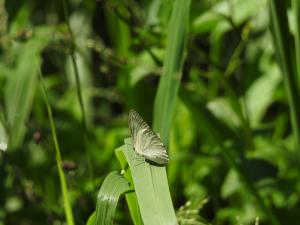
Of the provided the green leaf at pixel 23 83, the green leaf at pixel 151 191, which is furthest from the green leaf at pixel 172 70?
the green leaf at pixel 23 83

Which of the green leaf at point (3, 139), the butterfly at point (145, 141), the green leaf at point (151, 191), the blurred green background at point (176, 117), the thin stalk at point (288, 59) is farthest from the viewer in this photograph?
the blurred green background at point (176, 117)

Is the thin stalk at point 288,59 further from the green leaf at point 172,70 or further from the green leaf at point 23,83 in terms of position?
the green leaf at point 23,83

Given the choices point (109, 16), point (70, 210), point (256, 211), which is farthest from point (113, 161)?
point (70, 210)

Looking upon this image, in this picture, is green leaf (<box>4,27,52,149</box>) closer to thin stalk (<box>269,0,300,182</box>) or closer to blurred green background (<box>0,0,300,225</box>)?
blurred green background (<box>0,0,300,225</box>)

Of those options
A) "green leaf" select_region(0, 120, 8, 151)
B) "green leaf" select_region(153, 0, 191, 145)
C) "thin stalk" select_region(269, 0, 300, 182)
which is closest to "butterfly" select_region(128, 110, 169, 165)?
"green leaf" select_region(153, 0, 191, 145)

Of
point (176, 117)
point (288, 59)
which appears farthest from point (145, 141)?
point (176, 117)
